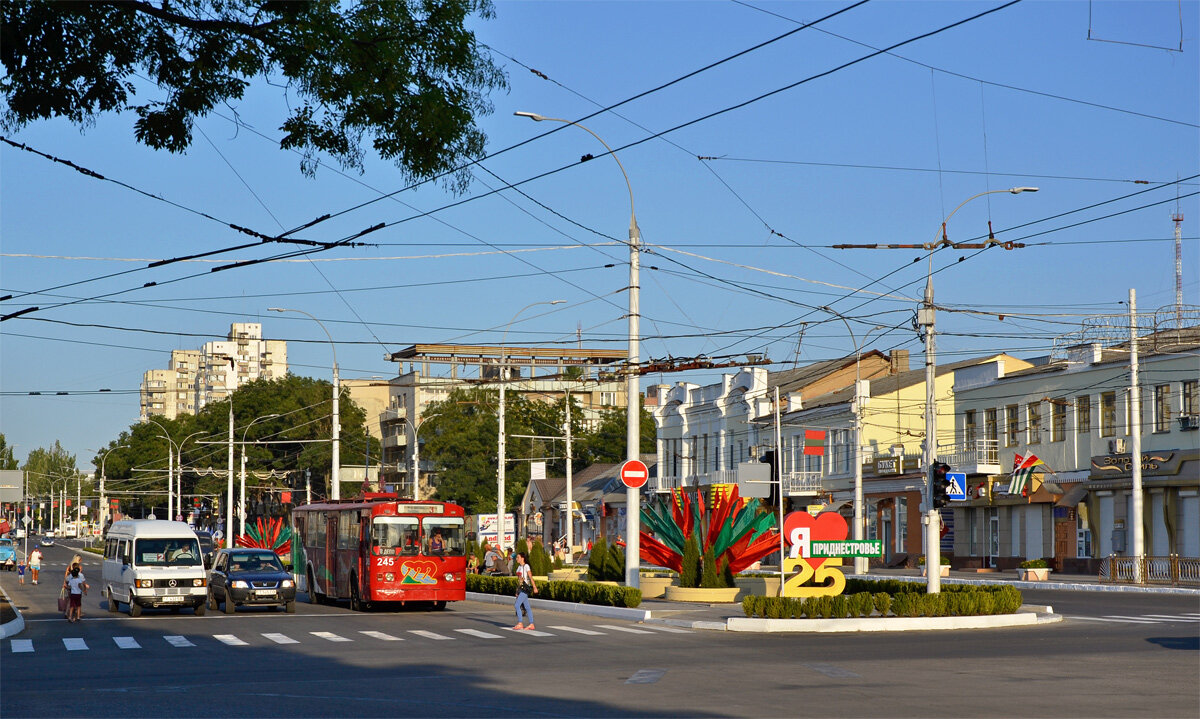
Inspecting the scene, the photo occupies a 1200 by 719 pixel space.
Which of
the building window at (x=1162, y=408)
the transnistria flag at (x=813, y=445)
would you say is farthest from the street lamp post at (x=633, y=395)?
the building window at (x=1162, y=408)

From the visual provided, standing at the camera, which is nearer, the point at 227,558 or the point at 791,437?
the point at 227,558

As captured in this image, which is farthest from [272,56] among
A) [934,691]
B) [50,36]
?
[934,691]

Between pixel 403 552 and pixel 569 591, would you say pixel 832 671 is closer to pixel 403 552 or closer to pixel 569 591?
pixel 569 591

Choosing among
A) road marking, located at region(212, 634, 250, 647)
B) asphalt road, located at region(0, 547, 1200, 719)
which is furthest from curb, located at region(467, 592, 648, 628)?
road marking, located at region(212, 634, 250, 647)

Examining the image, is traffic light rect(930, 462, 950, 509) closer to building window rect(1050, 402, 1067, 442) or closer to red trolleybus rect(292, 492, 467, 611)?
red trolleybus rect(292, 492, 467, 611)

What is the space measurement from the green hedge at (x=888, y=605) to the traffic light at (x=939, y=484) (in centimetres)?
260

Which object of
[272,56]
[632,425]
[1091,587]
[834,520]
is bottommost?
[1091,587]

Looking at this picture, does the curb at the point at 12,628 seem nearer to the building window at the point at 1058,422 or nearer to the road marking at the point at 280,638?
the road marking at the point at 280,638

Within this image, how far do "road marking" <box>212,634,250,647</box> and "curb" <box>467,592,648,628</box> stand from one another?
839 centimetres

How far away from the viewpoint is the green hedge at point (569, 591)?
3081 centimetres

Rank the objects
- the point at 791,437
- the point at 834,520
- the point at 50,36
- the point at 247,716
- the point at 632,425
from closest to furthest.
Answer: the point at 50,36 → the point at 247,716 → the point at 834,520 → the point at 632,425 → the point at 791,437

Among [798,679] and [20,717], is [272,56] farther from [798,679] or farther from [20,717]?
[798,679]

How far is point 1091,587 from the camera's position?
43625mm

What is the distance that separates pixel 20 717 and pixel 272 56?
7.47 m
